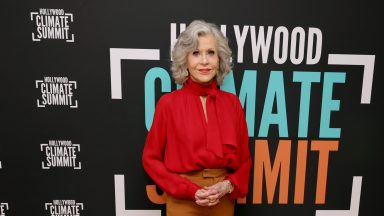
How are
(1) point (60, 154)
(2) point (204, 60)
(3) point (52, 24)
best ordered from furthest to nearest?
1. (1) point (60, 154)
2. (3) point (52, 24)
3. (2) point (204, 60)

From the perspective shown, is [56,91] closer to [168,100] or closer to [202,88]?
[168,100]

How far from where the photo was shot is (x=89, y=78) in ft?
5.02

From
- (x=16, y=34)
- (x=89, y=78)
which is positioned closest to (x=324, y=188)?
(x=89, y=78)

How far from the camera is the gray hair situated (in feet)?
3.92

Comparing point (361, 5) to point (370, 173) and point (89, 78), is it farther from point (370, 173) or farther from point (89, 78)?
point (89, 78)

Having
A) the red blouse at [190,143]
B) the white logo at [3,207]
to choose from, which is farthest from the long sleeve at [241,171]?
the white logo at [3,207]

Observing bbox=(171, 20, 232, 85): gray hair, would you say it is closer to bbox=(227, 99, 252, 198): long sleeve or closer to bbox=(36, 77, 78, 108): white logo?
bbox=(227, 99, 252, 198): long sleeve

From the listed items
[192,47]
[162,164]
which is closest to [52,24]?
[192,47]

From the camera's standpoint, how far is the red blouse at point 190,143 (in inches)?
47.3

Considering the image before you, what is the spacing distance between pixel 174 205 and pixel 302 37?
3.34 ft

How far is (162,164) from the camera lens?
4.11 ft

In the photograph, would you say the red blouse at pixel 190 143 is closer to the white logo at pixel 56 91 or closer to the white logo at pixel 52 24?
the white logo at pixel 56 91

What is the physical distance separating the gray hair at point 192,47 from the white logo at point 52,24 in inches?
23.6

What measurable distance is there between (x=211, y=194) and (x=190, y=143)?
214 millimetres
